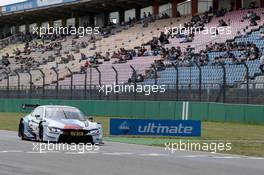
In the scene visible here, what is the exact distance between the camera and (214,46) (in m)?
46.9

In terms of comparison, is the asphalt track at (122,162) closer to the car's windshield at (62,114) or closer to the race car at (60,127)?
the race car at (60,127)

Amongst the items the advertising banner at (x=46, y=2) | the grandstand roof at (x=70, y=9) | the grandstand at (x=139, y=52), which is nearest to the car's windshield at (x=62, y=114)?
the grandstand at (x=139, y=52)

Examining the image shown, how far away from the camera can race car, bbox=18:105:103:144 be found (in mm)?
20391

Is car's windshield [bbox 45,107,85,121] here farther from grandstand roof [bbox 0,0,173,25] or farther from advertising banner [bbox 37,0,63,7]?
advertising banner [bbox 37,0,63,7]

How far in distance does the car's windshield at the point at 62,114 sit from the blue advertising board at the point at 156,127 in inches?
97.3

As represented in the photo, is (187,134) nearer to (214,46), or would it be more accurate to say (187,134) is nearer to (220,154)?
(220,154)

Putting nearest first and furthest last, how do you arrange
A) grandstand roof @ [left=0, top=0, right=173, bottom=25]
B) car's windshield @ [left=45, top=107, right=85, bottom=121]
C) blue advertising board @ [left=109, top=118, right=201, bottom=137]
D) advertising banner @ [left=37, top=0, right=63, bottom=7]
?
car's windshield @ [left=45, top=107, right=85, bottom=121] < blue advertising board @ [left=109, top=118, right=201, bottom=137] < grandstand roof @ [left=0, top=0, right=173, bottom=25] < advertising banner @ [left=37, top=0, right=63, bottom=7]

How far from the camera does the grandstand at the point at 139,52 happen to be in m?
38.0

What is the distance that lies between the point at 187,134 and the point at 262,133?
431cm

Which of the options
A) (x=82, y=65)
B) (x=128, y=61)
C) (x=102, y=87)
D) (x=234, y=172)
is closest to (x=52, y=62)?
(x=82, y=65)

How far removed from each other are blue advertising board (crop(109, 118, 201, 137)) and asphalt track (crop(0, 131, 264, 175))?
4.97m

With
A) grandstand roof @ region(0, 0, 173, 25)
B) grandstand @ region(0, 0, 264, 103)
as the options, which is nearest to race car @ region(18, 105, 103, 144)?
grandstand @ region(0, 0, 264, 103)

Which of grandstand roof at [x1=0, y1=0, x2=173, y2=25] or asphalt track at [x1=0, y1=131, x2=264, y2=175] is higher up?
grandstand roof at [x1=0, y1=0, x2=173, y2=25]

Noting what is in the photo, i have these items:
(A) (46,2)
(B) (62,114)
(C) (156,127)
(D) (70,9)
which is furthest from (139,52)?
(B) (62,114)
